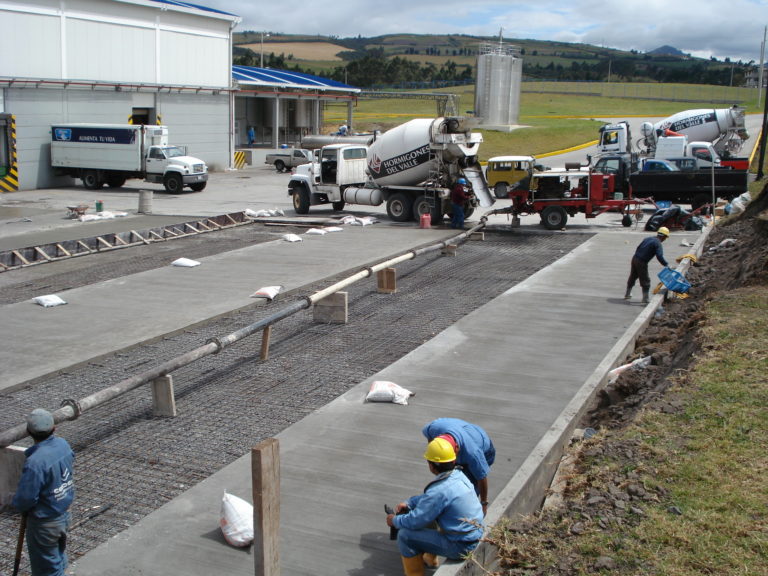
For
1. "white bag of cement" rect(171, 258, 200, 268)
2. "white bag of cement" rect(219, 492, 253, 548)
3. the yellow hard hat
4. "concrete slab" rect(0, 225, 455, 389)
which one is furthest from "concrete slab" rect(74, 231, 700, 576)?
"white bag of cement" rect(171, 258, 200, 268)

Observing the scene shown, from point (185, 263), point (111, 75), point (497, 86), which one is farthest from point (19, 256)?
point (497, 86)

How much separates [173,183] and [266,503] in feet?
111

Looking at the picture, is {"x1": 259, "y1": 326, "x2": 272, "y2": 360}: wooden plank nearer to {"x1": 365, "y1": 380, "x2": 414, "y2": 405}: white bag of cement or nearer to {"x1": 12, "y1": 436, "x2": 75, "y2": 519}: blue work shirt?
{"x1": 365, "y1": 380, "x2": 414, "y2": 405}: white bag of cement

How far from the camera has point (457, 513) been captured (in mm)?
6082

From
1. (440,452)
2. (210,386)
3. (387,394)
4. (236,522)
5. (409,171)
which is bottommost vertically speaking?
(210,386)

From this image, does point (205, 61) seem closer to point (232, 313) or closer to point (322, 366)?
point (232, 313)

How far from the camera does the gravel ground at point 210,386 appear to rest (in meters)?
8.17

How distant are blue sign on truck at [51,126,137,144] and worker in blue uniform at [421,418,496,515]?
109 feet

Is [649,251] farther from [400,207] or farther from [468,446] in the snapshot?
[400,207]

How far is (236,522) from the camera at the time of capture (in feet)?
22.5

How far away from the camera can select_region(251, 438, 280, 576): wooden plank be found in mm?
5320

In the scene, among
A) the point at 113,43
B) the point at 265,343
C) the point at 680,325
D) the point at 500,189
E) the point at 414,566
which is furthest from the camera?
the point at 113,43

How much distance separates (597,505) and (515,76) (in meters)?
66.3

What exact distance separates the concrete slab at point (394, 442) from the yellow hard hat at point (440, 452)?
0.81 metres
